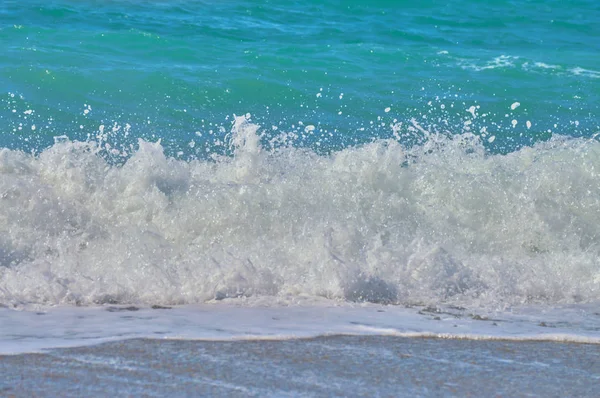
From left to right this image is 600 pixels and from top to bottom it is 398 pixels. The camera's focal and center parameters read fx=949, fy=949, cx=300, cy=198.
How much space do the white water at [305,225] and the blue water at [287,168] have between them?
0.05 ft

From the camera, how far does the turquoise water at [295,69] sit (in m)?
9.38

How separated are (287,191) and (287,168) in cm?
42

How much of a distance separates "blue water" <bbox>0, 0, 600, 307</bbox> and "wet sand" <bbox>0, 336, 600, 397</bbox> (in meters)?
1.05

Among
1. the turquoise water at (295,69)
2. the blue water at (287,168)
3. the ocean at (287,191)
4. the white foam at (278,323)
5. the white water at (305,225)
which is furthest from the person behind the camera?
the turquoise water at (295,69)

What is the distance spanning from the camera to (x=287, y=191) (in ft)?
22.6

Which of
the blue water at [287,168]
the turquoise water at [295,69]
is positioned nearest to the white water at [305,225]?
the blue water at [287,168]

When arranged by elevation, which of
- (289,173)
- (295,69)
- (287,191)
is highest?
(295,69)

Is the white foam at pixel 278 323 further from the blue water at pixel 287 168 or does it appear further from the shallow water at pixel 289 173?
the blue water at pixel 287 168

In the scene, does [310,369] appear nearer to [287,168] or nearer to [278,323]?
[278,323]

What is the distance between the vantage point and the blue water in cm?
551

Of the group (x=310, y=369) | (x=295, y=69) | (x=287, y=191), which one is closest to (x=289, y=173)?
(x=287, y=191)

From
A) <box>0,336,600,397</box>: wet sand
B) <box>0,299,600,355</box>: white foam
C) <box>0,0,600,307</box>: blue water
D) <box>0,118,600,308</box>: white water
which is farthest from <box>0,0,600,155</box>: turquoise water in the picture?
<box>0,336,600,397</box>: wet sand

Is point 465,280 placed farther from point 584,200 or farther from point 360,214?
point 584,200

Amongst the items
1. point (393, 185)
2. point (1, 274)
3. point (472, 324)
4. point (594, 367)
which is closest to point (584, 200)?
point (393, 185)
